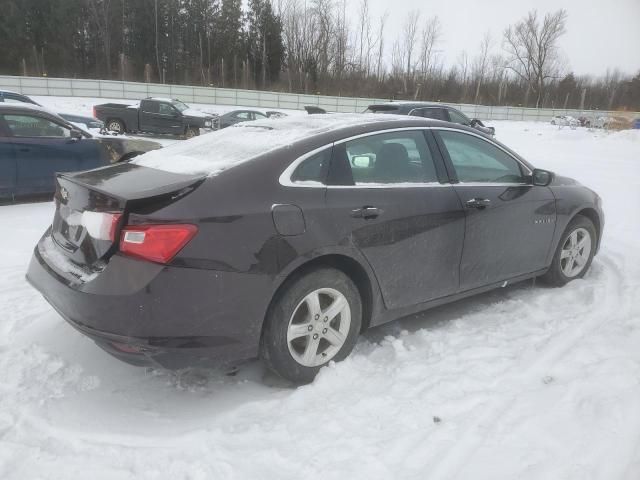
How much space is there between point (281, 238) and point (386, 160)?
1.07m

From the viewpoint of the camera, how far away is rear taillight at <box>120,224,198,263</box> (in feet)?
7.89

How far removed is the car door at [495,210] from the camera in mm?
3703

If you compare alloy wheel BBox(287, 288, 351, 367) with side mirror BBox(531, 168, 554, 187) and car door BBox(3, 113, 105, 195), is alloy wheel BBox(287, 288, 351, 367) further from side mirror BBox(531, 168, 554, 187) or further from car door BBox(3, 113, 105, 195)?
car door BBox(3, 113, 105, 195)

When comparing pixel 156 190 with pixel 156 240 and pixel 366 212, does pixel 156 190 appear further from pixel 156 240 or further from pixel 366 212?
pixel 366 212

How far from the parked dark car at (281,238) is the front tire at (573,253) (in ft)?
2.39

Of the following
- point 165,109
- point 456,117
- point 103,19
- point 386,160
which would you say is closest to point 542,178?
point 386,160

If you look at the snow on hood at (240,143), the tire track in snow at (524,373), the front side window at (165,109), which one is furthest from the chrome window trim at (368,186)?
the front side window at (165,109)

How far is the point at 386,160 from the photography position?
336 centimetres

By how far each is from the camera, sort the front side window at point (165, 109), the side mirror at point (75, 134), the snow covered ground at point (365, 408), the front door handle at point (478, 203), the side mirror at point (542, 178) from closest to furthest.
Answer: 1. the snow covered ground at point (365, 408)
2. the front door handle at point (478, 203)
3. the side mirror at point (542, 178)
4. the side mirror at point (75, 134)
5. the front side window at point (165, 109)

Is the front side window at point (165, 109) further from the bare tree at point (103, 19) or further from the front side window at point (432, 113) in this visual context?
the bare tree at point (103, 19)

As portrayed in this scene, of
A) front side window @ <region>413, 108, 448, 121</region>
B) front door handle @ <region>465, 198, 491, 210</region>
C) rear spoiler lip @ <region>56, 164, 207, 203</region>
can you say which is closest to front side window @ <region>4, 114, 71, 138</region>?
rear spoiler lip @ <region>56, 164, 207, 203</region>

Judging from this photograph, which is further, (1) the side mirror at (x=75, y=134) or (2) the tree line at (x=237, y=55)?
(2) the tree line at (x=237, y=55)

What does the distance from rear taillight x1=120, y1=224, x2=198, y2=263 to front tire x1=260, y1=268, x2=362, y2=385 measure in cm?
64

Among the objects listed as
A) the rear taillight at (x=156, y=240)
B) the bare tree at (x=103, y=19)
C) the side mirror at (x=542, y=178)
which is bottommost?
the rear taillight at (x=156, y=240)
